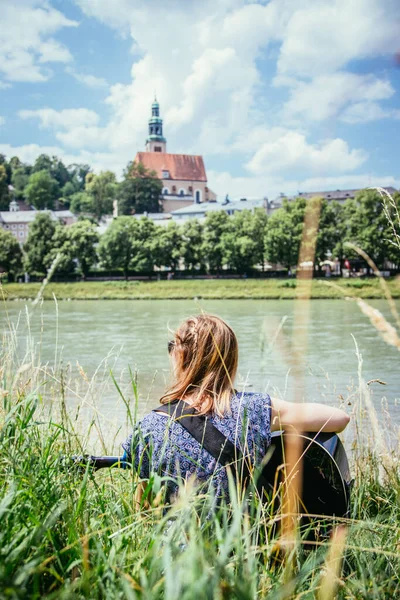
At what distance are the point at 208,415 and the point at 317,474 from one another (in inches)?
18.4

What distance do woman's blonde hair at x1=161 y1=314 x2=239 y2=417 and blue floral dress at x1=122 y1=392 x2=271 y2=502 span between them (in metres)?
0.09

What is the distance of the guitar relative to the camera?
2318 millimetres

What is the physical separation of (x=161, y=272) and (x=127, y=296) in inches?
658

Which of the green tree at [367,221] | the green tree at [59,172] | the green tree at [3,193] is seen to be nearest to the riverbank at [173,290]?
the green tree at [367,221]

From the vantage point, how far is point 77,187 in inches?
5443

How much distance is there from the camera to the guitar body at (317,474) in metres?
2.32

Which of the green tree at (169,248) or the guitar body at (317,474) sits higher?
the green tree at (169,248)

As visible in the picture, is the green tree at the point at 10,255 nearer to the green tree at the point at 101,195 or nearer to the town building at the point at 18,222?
the green tree at the point at 101,195

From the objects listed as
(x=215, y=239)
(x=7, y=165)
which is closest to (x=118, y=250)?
(x=215, y=239)

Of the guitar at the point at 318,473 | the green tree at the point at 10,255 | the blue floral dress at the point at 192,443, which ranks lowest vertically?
the guitar at the point at 318,473

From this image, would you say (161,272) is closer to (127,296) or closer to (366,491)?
→ (127,296)

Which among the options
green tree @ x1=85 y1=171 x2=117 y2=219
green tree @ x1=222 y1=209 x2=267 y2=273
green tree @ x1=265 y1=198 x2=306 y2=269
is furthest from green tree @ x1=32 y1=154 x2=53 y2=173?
green tree @ x1=265 y1=198 x2=306 y2=269

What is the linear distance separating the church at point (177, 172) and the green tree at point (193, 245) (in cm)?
4212

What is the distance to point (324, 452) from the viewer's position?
7.66 ft
